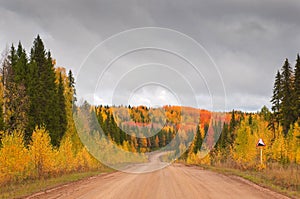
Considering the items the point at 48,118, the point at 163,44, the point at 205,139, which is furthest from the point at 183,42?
the point at 205,139

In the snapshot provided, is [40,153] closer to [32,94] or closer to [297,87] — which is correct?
[32,94]

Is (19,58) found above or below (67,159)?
above

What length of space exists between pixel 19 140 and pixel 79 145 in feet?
64.1

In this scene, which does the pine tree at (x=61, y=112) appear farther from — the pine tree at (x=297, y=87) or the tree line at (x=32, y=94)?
the pine tree at (x=297, y=87)

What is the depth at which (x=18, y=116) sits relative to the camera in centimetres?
3538

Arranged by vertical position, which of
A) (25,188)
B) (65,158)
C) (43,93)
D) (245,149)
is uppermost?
(43,93)

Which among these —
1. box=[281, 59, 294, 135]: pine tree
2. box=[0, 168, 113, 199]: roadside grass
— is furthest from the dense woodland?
box=[0, 168, 113, 199]: roadside grass

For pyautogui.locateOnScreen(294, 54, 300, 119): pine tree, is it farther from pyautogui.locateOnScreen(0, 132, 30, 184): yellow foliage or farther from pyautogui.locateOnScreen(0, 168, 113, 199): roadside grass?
pyautogui.locateOnScreen(0, 132, 30, 184): yellow foliage

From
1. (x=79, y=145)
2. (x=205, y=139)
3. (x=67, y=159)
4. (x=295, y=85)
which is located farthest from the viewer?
(x=205, y=139)

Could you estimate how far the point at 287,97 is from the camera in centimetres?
5347

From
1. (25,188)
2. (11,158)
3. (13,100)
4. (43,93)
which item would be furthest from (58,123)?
(25,188)

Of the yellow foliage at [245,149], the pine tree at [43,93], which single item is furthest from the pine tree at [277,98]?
the pine tree at [43,93]

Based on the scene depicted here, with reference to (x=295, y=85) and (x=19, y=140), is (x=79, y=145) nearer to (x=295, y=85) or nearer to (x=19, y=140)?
(x=19, y=140)

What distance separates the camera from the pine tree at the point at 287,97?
172 feet
